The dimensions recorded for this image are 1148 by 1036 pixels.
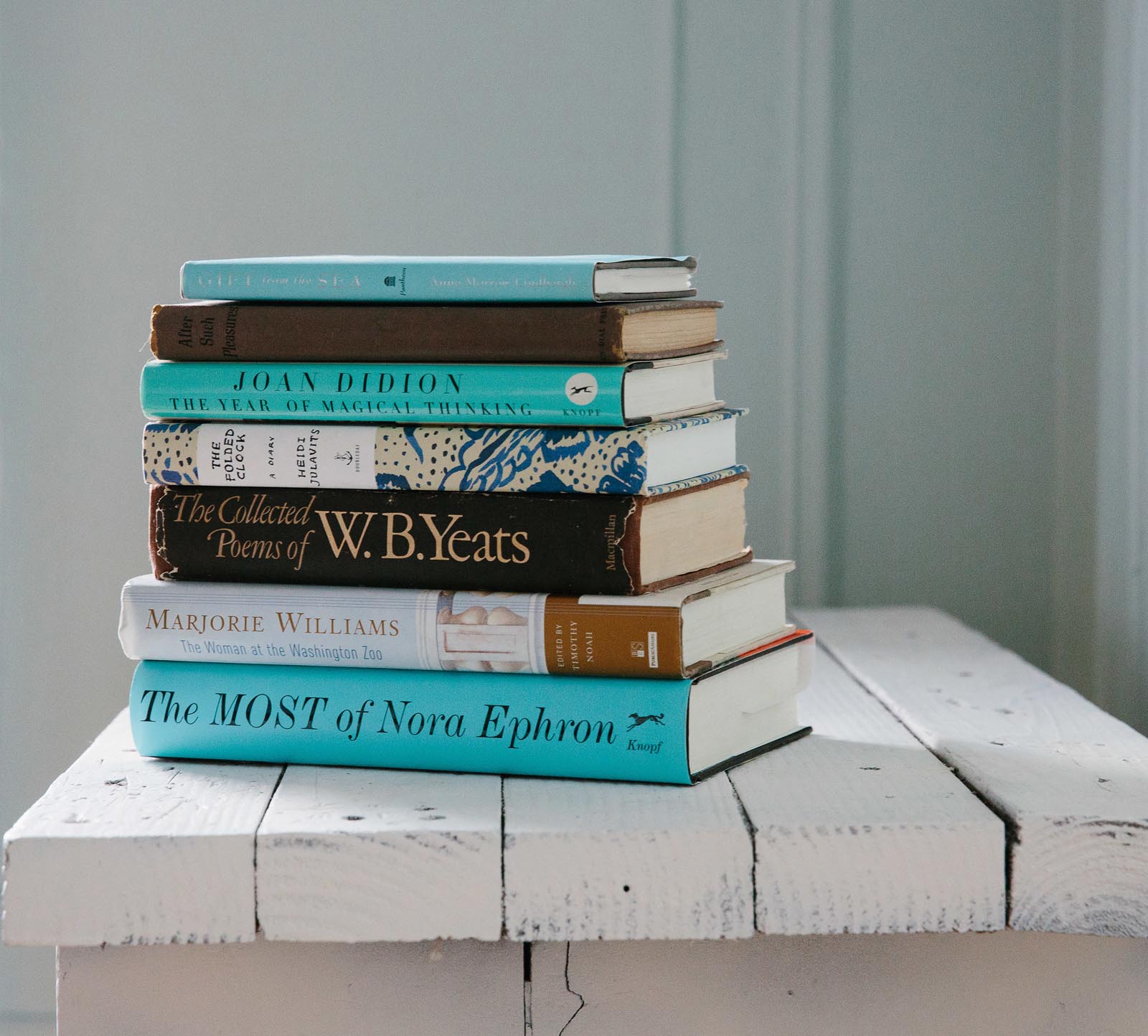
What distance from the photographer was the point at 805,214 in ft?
4.02

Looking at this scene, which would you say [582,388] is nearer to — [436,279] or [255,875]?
[436,279]

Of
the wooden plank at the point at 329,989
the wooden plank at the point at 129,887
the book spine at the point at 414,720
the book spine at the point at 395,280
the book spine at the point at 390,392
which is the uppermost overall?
the book spine at the point at 395,280

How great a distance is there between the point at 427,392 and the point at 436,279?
2.5 inches

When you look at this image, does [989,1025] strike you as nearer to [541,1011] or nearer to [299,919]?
[541,1011]

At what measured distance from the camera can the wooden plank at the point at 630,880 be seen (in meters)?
0.58

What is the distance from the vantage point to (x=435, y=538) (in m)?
0.68

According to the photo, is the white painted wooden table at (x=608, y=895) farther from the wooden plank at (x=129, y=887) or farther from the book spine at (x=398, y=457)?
the book spine at (x=398, y=457)

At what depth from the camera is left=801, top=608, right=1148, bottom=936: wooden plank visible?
1.93ft

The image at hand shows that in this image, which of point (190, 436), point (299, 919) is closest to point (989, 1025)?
point (299, 919)

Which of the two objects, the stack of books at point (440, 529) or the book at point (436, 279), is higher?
the book at point (436, 279)

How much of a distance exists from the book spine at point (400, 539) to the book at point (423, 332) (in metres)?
0.08

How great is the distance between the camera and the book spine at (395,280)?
664mm

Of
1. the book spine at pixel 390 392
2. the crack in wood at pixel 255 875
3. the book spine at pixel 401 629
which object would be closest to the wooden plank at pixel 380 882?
the crack in wood at pixel 255 875

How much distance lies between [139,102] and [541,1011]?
96 cm
